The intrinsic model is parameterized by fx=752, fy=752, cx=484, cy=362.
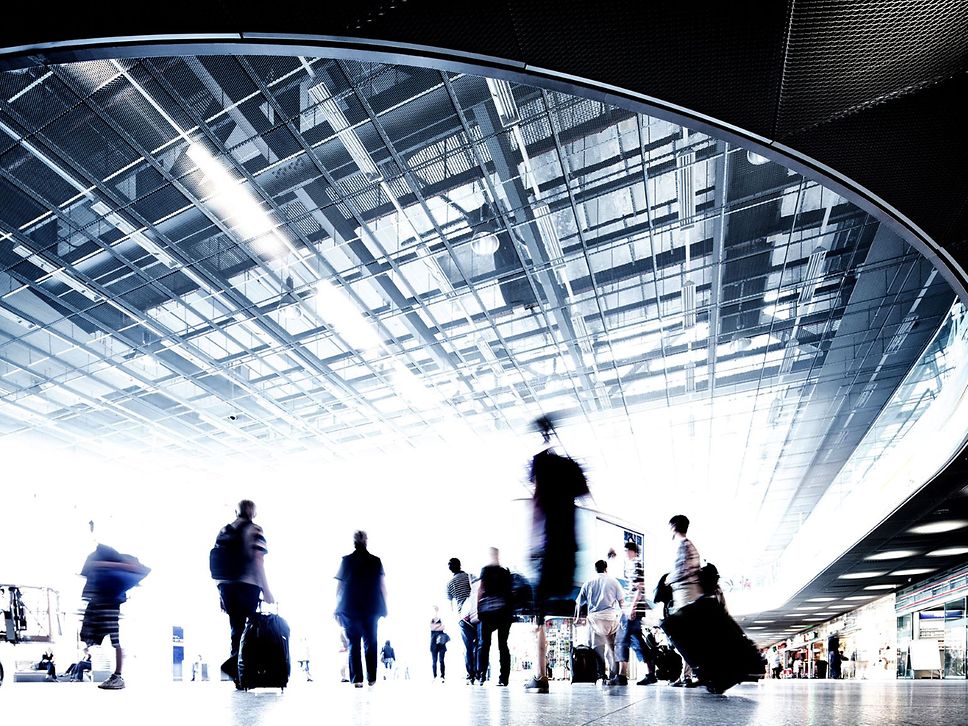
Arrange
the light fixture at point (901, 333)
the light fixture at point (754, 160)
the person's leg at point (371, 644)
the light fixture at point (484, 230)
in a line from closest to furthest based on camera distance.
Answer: the person's leg at point (371, 644), the light fixture at point (754, 160), the light fixture at point (484, 230), the light fixture at point (901, 333)

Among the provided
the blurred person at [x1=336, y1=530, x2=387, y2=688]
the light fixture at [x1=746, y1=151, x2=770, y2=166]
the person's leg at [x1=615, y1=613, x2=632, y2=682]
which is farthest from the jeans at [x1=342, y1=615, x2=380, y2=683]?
the light fixture at [x1=746, y1=151, x2=770, y2=166]

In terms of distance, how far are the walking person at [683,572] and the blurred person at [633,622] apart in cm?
250

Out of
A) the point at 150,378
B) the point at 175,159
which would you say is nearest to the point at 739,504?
the point at 150,378

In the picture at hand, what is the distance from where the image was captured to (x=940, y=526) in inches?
754

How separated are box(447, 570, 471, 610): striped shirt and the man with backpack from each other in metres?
3.37

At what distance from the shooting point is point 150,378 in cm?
1975

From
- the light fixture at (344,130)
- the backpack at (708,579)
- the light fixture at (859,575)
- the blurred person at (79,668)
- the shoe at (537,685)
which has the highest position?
the light fixture at (344,130)

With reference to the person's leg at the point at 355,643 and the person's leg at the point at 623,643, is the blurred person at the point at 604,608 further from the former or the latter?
the person's leg at the point at 355,643

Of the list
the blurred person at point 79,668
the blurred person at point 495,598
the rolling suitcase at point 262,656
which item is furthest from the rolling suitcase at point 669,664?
the blurred person at point 79,668

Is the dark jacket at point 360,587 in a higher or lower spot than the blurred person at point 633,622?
higher

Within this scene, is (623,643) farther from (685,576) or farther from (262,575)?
(262,575)

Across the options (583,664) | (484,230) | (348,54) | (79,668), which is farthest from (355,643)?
(79,668)

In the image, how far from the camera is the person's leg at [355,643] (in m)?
7.23

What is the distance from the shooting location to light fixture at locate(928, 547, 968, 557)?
2328 cm
